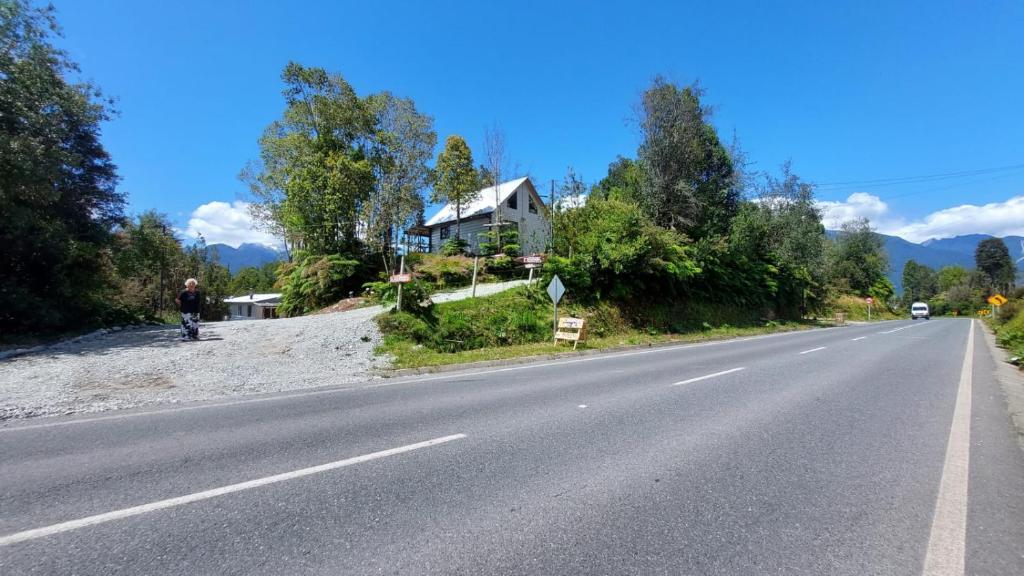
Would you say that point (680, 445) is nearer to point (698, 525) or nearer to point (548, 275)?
point (698, 525)

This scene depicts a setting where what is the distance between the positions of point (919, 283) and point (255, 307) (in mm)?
143268

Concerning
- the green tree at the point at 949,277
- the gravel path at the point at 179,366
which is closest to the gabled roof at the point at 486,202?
the gravel path at the point at 179,366

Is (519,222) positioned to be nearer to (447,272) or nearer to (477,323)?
(447,272)

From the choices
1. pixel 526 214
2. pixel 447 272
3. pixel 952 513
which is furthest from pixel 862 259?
pixel 952 513

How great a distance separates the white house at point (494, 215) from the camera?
115 ft

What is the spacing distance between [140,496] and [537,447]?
135 inches

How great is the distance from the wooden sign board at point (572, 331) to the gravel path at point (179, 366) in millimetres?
6179

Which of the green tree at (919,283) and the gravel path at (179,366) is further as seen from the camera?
the green tree at (919,283)

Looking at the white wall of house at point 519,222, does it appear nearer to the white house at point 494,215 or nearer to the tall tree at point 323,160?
the white house at point 494,215

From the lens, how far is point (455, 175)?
3391 centimetres

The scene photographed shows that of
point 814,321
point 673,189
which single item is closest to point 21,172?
point 673,189

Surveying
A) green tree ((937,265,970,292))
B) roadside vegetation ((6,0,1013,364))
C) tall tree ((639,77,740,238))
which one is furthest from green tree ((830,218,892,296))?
green tree ((937,265,970,292))

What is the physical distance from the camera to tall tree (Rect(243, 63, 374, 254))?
25.5 metres

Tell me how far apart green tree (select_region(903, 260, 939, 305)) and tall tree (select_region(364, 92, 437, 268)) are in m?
124
